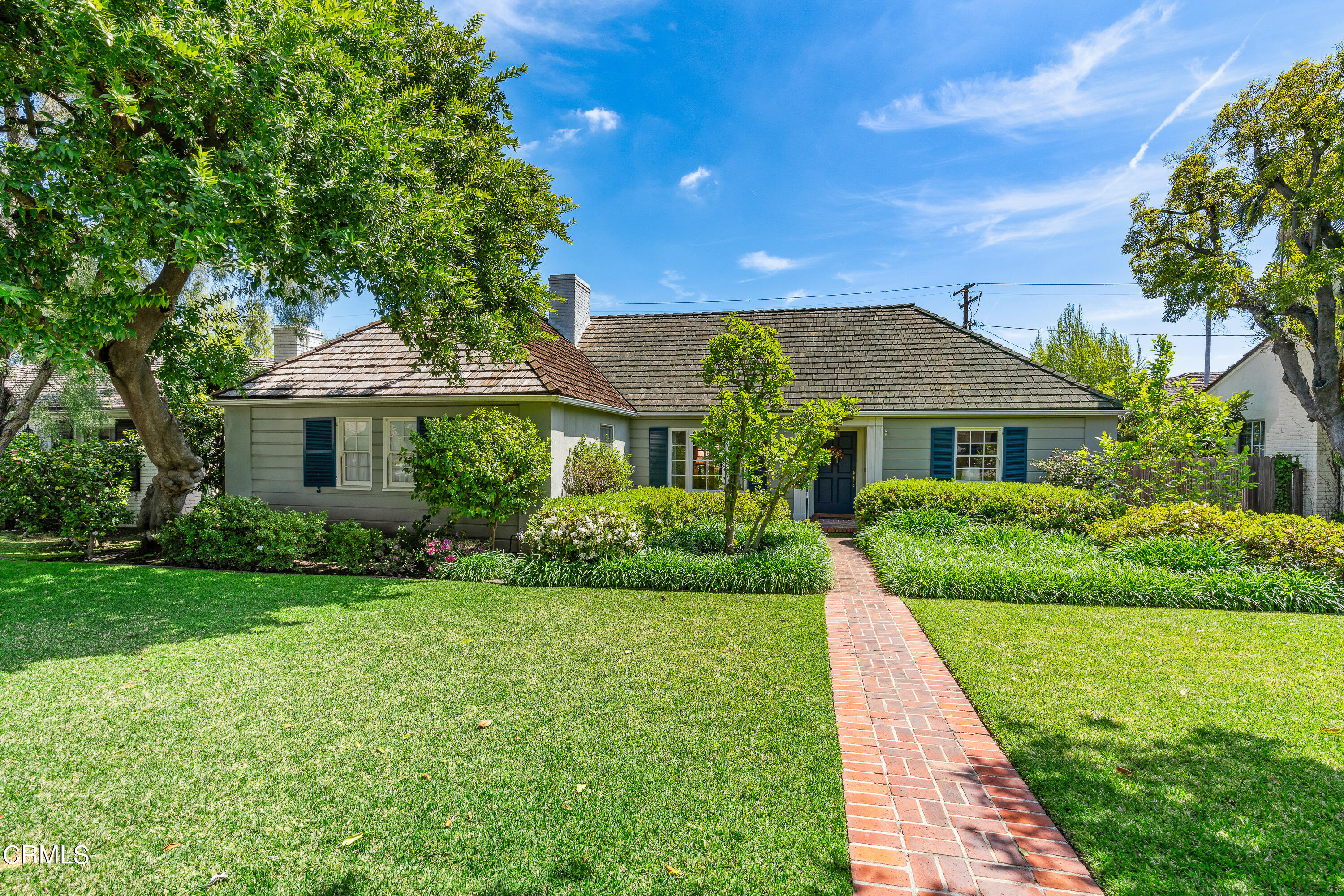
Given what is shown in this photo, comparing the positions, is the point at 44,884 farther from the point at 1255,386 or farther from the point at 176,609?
the point at 1255,386

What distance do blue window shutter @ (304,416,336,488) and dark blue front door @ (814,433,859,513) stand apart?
11.1m

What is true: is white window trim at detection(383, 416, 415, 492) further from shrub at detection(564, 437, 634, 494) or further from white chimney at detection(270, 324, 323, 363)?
white chimney at detection(270, 324, 323, 363)

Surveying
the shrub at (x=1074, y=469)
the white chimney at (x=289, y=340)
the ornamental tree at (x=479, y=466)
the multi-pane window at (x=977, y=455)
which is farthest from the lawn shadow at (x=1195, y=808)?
the white chimney at (x=289, y=340)

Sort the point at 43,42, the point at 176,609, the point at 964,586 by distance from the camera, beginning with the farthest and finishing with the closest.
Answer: the point at 964,586, the point at 176,609, the point at 43,42

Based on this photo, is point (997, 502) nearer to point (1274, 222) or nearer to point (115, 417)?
point (1274, 222)

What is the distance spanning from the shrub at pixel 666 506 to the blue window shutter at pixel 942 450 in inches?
154

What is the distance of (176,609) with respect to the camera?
21.6 ft

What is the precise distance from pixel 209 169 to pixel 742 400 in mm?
6865

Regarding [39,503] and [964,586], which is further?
[39,503]

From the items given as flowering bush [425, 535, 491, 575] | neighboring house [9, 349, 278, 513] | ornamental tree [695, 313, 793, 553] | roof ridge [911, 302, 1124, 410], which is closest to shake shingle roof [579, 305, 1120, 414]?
roof ridge [911, 302, 1124, 410]

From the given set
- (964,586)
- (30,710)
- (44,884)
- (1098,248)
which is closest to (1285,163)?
(1098,248)

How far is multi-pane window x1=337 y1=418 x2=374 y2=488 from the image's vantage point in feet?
36.9

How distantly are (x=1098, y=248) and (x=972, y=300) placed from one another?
11346 millimetres

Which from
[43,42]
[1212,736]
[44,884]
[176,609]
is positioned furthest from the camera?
[176,609]
